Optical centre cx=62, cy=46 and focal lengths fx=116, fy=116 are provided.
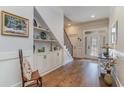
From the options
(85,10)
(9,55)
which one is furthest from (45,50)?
(85,10)

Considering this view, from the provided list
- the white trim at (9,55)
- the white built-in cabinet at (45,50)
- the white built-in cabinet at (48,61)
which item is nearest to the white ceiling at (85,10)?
A: the white built-in cabinet at (45,50)

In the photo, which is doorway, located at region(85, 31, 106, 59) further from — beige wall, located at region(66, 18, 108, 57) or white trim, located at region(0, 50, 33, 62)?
white trim, located at region(0, 50, 33, 62)

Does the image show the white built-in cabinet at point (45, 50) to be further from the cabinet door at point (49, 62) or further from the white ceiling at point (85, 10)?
the white ceiling at point (85, 10)

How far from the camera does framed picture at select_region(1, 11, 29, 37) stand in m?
2.38

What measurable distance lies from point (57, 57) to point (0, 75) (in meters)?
3.38

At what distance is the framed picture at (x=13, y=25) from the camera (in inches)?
93.8

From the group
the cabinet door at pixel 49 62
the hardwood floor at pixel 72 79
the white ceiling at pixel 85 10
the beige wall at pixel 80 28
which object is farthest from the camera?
the beige wall at pixel 80 28

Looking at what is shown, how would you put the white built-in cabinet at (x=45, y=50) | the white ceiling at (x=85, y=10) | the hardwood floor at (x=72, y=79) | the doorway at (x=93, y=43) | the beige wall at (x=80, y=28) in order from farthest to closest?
1. the doorway at (x=93, y=43)
2. the beige wall at (x=80, y=28)
3. the white ceiling at (x=85, y=10)
4. the white built-in cabinet at (x=45, y=50)
5. the hardwood floor at (x=72, y=79)

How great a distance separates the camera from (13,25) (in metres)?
2.59

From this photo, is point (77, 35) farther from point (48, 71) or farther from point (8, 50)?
point (8, 50)

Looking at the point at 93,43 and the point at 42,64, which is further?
the point at 93,43

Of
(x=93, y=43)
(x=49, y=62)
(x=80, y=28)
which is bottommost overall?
(x=49, y=62)

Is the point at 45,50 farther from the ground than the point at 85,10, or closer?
closer

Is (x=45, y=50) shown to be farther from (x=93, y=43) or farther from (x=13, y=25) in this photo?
(x=93, y=43)
